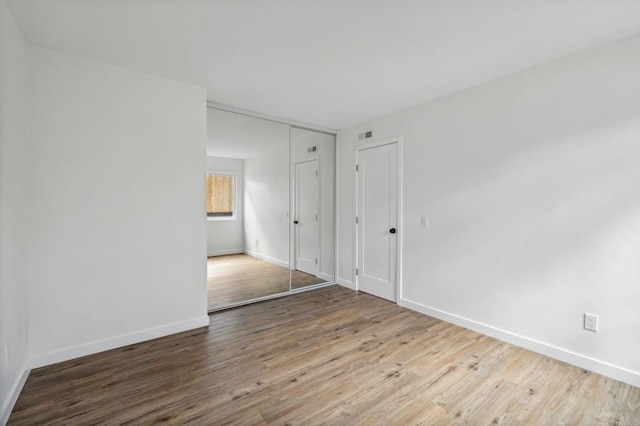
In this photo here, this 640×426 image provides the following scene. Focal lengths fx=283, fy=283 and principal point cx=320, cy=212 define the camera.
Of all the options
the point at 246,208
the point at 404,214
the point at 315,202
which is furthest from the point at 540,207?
the point at 246,208

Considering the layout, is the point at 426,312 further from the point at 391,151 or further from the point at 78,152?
the point at 78,152

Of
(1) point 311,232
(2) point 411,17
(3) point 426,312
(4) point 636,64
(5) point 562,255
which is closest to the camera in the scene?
(2) point 411,17

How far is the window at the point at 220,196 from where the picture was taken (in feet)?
21.4

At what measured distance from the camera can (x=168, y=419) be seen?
1.71 metres

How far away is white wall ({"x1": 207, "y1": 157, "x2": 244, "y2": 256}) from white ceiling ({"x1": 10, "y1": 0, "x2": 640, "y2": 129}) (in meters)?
3.77

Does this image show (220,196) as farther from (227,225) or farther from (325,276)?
(325,276)

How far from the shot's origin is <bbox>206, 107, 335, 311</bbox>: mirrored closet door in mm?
4234

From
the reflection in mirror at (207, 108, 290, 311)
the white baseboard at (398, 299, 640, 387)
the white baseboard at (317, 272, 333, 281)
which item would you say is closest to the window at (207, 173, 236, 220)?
the reflection in mirror at (207, 108, 290, 311)

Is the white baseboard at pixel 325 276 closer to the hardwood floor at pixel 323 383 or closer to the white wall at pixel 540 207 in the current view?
the white wall at pixel 540 207

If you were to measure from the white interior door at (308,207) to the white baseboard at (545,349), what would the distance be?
197 cm

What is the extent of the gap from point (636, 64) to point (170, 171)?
3957mm

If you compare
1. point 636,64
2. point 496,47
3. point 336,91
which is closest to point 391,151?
point 336,91

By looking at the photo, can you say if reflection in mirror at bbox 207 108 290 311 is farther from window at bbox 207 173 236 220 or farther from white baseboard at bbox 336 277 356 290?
white baseboard at bbox 336 277 356 290

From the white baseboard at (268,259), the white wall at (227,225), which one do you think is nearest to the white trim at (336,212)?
the white baseboard at (268,259)
